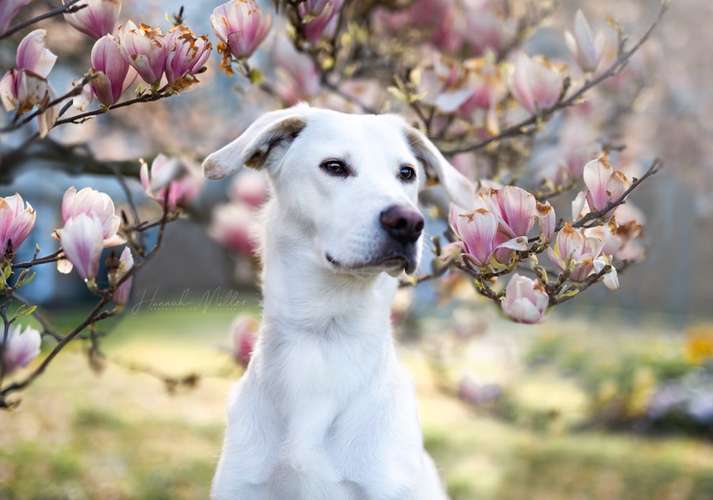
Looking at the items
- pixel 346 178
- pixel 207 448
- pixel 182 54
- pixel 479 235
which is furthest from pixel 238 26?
pixel 207 448

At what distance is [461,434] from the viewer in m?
7.08

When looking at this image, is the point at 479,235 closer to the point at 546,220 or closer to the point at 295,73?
the point at 546,220

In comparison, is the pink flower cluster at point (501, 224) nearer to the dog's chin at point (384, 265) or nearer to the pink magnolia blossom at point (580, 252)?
the pink magnolia blossom at point (580, 252)

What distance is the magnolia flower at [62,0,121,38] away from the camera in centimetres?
189

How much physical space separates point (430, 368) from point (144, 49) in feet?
12.3

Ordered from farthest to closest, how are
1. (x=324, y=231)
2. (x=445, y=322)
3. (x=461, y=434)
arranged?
1. (x=445, y=322)
2. (x=461, y=434)
3. (x=324, y=231)

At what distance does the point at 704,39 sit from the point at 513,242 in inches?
426

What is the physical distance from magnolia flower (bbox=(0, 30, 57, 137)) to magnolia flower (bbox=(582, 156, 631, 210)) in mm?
1190

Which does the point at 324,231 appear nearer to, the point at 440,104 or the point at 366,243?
the point at 366,243

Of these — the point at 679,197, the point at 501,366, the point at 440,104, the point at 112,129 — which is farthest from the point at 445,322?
the point at 440,104

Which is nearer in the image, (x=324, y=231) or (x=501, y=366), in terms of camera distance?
(x=324, y=231)

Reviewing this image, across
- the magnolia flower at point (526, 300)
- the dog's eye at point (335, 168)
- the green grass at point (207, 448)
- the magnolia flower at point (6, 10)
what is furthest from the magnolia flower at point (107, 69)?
the green grass at point (207, 448)

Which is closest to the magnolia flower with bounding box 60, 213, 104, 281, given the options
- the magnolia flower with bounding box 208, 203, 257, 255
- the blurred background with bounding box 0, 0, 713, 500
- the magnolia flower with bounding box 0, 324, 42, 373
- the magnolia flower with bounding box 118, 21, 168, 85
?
the magnolia flower with bounding box 0, 324, 42, 373

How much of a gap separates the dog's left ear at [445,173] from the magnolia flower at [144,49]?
0.83 metres
